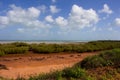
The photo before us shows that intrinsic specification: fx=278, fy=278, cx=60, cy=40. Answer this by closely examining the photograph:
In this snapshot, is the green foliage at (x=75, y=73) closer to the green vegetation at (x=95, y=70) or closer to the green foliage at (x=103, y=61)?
the green vegetation at (x=95, y=70)

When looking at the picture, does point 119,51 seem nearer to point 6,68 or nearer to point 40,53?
point 6,68

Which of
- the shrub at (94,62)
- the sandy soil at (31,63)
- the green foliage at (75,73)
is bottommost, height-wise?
the sandy soil at (31,63)

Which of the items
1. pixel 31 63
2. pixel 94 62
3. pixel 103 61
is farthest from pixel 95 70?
pixel 31 63

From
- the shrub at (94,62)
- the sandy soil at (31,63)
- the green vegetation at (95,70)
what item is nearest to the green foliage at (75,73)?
the green vegetation at (95,70)

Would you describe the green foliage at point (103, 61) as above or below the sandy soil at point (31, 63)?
above

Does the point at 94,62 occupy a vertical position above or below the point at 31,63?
above

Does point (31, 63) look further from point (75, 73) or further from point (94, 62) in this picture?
point (75, 73)

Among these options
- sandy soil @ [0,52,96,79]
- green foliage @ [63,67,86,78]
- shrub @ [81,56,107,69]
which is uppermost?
shrub @ [81,56,107,69]

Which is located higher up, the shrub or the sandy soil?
the shrub

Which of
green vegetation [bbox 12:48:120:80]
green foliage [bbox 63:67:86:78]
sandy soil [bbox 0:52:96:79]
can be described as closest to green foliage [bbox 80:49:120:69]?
green vegetation [bbox 12:48:120:80]

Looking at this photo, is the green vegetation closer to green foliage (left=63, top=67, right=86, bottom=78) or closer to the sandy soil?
green foliage (left=63, top=67, right=86, bottom=78)

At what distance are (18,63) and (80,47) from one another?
887 cm

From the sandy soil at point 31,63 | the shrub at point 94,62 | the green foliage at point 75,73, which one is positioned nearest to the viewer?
the green foliage at point 75,73

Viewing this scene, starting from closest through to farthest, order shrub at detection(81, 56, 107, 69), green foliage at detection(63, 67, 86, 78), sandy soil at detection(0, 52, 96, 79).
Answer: green foliage at detection(63, 67, 86, 78)
shrub at detection(81, 56, 107, 69)
sandy soil at detection(0, 52, 96, 79)
